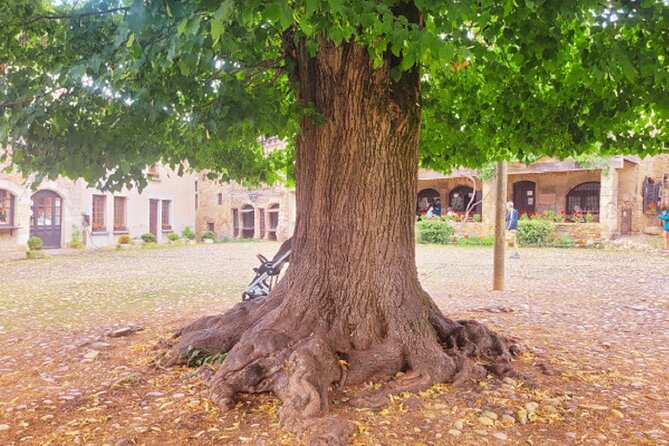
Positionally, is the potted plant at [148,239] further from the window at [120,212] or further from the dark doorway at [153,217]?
the dark doorway at [153,217]

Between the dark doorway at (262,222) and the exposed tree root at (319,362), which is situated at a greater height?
the dark doorway at (262,222)

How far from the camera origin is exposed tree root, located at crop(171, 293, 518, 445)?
3.04 meters

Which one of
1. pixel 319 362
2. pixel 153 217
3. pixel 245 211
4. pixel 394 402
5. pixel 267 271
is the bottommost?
pixel 394 402

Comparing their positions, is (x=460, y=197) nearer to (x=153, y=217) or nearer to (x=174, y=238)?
(x=174, y=238)

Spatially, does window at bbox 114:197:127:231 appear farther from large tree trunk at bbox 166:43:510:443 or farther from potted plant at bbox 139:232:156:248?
large tree trunk at bbox 166:43:510:443

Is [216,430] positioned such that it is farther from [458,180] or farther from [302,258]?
→ [458,180]

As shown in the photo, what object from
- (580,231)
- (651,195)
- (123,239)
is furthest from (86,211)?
(651,195)

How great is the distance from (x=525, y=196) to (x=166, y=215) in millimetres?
18722

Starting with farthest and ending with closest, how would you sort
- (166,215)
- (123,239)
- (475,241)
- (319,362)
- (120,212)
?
1. (166,215)
2. (120,212)
3. (123,239)
4. (475,241)
5. (319,362)

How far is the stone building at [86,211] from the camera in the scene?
1745 cm

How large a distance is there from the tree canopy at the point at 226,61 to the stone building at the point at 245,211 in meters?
20.8

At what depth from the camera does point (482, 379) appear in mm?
3678

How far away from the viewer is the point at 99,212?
21625 millimetres

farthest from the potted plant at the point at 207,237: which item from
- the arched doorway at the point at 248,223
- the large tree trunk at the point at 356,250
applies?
the large tree trunk at the point at 356,250
